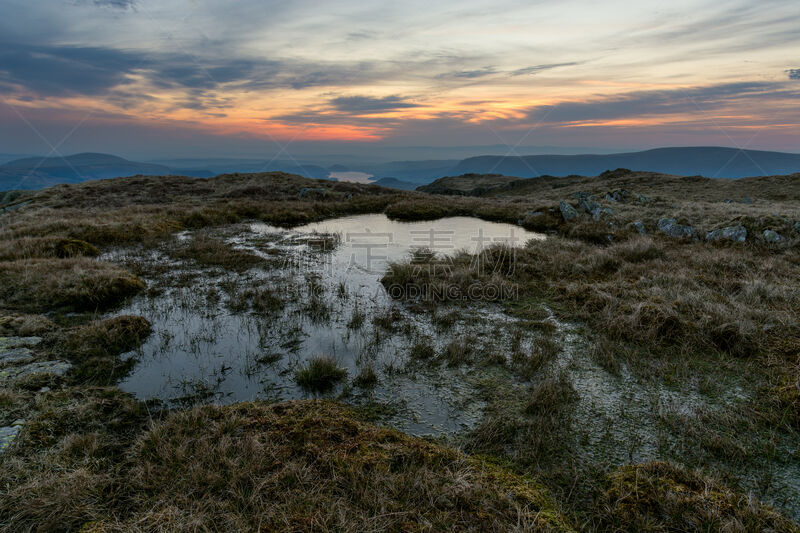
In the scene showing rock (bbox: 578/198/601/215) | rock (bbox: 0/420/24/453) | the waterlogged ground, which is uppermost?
Answer: rock (bbox: 578/198/601/215)

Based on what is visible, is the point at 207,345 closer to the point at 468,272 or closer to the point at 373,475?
the point at 373,475

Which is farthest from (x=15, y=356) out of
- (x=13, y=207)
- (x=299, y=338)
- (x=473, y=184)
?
(x=473, y=184)

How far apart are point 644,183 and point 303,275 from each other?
66.3 m

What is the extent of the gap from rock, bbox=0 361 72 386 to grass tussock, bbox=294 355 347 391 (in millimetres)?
4610

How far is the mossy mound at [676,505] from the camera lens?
3535mm

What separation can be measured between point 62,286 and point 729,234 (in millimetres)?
28505

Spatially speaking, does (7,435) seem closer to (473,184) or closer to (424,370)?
(424,370)

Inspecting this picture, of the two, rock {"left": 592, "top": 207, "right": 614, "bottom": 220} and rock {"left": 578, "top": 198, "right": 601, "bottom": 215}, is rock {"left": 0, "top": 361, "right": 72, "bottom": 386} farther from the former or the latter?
rock {"left": 578, "top": 198, "right": 601, "bottom": 215}

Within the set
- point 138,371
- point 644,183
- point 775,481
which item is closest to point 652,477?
point 775,481

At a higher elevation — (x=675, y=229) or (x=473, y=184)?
(x=473, y=184)

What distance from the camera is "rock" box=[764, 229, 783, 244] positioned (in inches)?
631

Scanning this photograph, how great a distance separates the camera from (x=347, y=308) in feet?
35.7

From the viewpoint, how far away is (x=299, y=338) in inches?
348

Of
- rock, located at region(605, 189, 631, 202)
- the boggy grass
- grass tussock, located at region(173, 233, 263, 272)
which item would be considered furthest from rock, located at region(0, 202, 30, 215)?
rock, located at region(605, 189, 631, 202)
